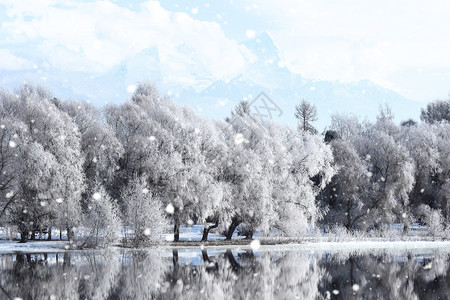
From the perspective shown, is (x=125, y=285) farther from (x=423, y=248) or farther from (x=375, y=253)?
(x=423, y=248)

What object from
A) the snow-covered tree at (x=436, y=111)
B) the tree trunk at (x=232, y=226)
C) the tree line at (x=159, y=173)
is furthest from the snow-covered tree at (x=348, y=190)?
the snow-covered tree at (x=436, y=111)

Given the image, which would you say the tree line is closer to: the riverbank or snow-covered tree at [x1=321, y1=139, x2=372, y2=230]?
snow-covered tree at [x1=321, y1=139, x2=372, y2=230]

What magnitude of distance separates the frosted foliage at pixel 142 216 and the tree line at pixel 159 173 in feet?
0.22

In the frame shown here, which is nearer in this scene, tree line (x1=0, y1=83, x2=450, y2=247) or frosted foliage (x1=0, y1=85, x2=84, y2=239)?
frosted foliage (x1=0, y1=85, x2=84, y2=239)

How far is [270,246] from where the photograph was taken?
45.6 m

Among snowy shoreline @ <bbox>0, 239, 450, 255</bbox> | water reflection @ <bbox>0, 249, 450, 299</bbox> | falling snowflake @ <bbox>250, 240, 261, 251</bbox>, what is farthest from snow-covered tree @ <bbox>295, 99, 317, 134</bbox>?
water reflection @ <bbox>0, 249, 450, 299</bbox>

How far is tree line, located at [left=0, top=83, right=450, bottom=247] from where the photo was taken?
130 feet

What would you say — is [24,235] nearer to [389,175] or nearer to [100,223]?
[100,223]

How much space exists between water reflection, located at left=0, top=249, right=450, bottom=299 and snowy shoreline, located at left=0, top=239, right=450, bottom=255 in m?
4.41

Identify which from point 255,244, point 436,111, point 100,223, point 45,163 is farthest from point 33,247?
point 436,111

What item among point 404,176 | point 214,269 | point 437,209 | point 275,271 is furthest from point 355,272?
point 437,209

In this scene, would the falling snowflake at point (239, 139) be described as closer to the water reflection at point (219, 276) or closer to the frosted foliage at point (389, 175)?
the water reflection at point (219, 276)

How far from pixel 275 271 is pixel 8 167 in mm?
21039

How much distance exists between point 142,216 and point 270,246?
34.2ft
